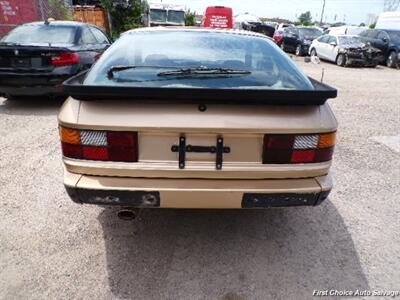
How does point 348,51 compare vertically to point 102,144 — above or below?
below

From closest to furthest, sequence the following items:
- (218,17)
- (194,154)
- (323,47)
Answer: (194,154), (323,47), (218,17)

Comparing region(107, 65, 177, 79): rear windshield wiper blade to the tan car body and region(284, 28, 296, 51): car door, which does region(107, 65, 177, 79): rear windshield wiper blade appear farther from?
region(284, 28, 296, 51): car door

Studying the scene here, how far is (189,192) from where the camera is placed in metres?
2.45

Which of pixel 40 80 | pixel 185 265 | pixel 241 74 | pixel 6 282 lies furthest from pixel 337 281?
pixel 40 80

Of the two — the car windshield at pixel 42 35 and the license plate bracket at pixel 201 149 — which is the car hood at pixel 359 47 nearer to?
the car windshield at pixel 42 35

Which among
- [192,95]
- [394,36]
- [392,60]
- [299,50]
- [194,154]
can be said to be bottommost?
[299,50]

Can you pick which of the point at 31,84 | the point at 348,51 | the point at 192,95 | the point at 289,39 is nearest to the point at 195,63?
the point at 192,95

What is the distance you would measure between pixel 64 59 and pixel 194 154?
492cm

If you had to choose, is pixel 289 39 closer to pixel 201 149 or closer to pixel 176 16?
pixel 176 16

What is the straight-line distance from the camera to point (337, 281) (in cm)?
266

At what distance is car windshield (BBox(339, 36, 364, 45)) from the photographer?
17.5 m

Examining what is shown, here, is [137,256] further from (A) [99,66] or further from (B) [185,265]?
(A) [99,66]

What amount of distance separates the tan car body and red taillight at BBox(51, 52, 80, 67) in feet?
14.3

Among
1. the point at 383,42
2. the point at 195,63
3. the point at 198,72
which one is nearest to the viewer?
the point at 198,72
